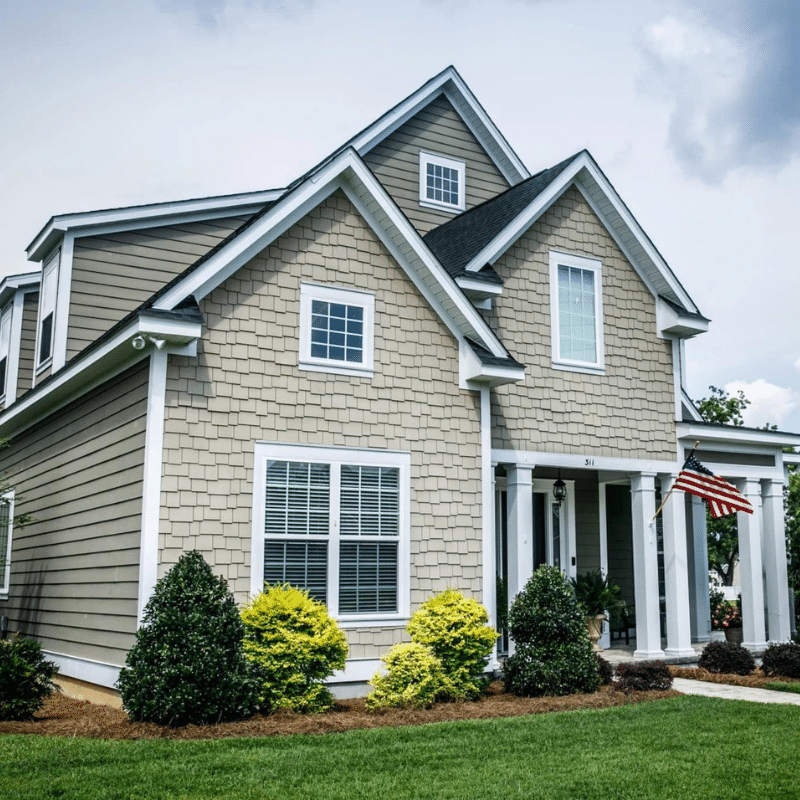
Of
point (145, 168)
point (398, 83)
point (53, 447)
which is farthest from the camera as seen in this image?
point (398, 83)

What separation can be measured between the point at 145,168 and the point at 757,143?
11.2m

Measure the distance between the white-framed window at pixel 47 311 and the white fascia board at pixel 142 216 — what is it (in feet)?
1.02

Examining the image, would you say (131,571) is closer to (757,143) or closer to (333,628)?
(333,628)

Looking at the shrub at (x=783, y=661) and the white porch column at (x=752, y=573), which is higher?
the white porch column at (x=752, y=573)

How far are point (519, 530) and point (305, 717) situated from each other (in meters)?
4.83

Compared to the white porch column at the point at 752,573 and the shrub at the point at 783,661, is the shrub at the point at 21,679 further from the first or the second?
the white porch column at the point at 752,573

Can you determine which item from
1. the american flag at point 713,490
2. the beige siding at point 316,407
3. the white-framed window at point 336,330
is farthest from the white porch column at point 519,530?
the white-framed window at point 336,330

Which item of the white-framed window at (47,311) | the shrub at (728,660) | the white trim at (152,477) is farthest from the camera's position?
the white-framed window at (47,311)

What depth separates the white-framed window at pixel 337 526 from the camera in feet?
36.1

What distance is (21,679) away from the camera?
9.91m

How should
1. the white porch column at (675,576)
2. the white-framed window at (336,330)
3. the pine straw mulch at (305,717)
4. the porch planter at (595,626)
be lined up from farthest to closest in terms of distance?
the porch planter at (595,626) < the white porch column at (675,576) < the white-framed window at (336,330) < the pine straw mulch at (305,717)

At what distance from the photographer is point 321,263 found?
39.1 ft

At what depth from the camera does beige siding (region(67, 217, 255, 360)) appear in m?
14.9

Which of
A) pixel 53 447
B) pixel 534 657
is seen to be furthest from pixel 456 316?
pixel 53 447
